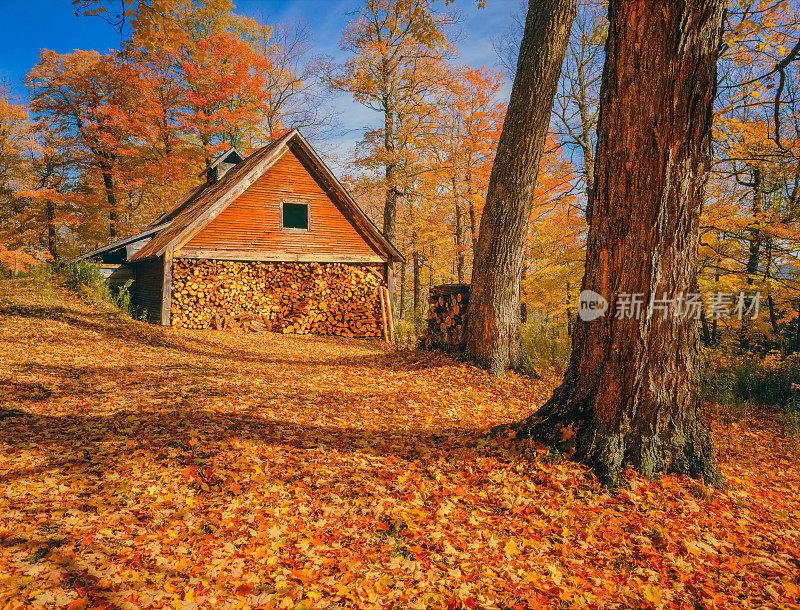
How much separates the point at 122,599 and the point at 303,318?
11.5 metres

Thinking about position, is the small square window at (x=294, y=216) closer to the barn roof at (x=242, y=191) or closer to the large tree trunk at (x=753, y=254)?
the barn roof at (x=242, y=191)

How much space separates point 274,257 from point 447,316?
7.30 metres

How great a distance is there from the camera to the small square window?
45.7ft

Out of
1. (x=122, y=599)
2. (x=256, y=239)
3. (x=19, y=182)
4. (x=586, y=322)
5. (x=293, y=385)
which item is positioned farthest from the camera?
(x=19, y=182)

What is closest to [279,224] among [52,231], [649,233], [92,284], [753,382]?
[92,284]

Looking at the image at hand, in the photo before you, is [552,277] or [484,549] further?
[552,277]

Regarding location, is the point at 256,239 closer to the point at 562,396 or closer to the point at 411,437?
the point at 411,437

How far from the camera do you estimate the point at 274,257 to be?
13414 millimetres

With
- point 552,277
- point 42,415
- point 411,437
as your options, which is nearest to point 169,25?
point 42,415

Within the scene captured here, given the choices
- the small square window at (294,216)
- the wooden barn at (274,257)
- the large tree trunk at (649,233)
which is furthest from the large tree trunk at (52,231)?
the large tree trunk at (649,233)

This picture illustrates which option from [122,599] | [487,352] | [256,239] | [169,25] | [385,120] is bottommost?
[122,599]

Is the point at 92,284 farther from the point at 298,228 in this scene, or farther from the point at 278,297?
the point at 298,228

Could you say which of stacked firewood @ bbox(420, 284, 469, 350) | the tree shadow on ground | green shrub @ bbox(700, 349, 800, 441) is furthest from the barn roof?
green shrub @ bbox(700, 349, 800, 441)

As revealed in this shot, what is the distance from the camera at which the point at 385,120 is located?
18.9m
